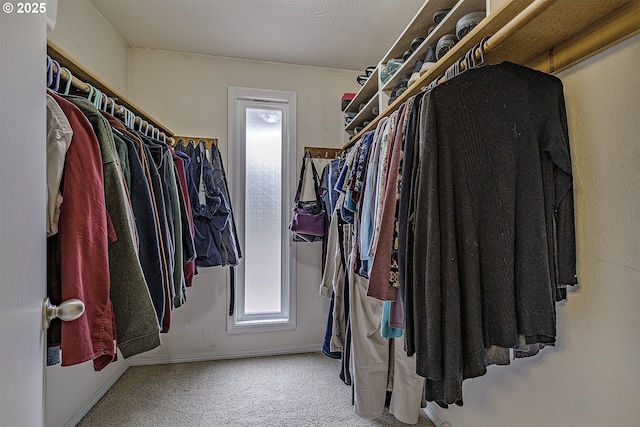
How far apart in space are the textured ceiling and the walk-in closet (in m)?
0.02

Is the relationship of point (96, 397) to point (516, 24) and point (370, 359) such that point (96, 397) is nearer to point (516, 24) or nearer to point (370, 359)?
point (370, 359)

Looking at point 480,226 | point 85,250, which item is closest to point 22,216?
point 85,250

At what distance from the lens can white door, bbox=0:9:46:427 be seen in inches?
17.8

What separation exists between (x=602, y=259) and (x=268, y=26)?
2138 millimetres

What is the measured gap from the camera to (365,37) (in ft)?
7.04

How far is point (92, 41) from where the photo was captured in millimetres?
1834

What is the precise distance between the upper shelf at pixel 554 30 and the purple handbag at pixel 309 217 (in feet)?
4.81

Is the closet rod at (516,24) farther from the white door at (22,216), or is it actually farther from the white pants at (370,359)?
the white pants at (370,359)

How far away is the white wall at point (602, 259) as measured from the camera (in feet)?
2.48

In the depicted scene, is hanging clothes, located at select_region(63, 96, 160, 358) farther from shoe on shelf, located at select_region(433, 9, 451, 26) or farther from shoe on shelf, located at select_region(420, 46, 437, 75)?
shoe on shelf, located at select_region(433, 9, 451, 26)

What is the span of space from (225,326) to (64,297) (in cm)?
183

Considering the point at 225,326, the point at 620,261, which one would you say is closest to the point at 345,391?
the point at 225,326

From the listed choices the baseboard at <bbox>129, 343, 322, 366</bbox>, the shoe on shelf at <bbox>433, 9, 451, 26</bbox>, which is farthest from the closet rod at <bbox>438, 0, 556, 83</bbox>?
the baseboard at <bbox>129, 343, 322, 366</bbox>

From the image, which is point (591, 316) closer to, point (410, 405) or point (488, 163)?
point (488, 163)
